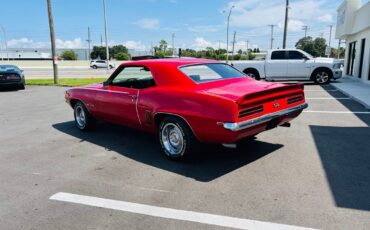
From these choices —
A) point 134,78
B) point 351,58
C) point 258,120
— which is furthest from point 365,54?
point 258,120

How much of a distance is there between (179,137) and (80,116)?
10.5 ft

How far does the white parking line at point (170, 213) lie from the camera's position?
3.01 meters

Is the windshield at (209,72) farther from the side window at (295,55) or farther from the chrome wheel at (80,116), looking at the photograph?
the side window at (295,55)

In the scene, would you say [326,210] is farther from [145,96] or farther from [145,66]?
[145,66]

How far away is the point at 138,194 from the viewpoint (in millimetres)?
3748

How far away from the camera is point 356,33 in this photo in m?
18.9

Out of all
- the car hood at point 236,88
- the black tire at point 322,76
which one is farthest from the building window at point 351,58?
the car hood at point 236,88

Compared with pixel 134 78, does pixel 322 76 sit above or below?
below

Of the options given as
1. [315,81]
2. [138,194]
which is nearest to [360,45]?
[315,81]

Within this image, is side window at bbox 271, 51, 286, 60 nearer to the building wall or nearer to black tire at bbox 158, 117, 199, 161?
the building wall

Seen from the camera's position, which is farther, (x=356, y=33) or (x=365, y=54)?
(x=356, y=33)

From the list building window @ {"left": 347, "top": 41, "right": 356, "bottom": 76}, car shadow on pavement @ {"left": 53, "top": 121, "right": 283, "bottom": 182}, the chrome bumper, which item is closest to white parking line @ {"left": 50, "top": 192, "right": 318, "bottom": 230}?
car shadow on pavement @ {"left": 53, "top": 121, "right": 283, "bottom": 182}

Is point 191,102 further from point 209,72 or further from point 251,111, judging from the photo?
point 209,72

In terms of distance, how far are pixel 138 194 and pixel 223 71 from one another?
2791 mm
